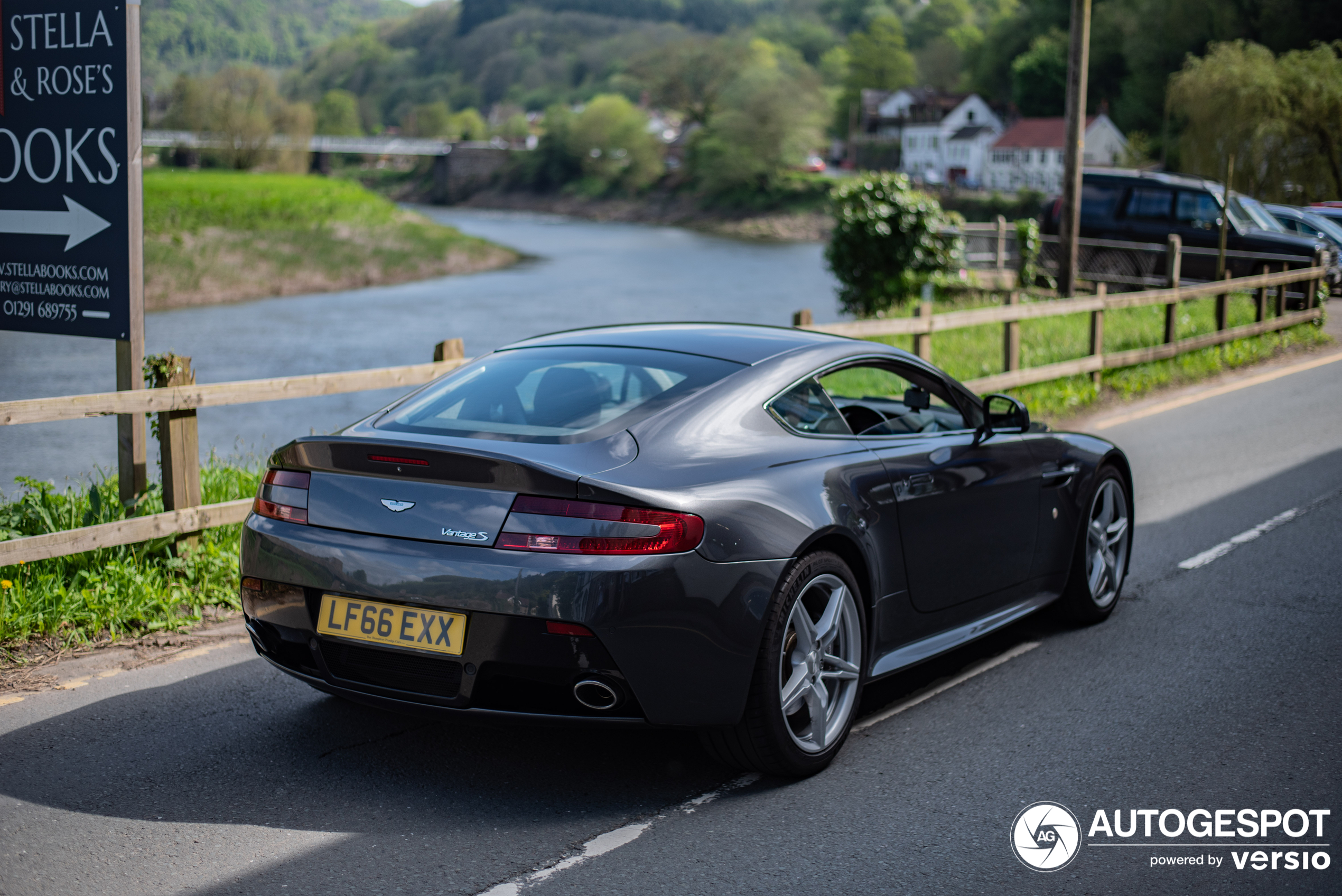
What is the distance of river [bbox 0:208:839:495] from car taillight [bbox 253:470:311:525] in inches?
191

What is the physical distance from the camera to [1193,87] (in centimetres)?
4028

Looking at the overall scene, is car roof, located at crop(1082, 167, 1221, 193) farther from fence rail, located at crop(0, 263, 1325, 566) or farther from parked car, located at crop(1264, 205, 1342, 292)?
fence rail, located at crop(0, 263, 1325, 566)

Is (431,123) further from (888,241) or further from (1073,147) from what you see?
(1073,147)

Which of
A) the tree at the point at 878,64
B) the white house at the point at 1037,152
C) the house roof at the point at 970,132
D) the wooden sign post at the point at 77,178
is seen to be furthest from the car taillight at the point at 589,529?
the tree at the point at 878,64

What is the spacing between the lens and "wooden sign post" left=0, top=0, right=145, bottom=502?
5.88 metres

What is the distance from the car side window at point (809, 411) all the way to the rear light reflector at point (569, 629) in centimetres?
110

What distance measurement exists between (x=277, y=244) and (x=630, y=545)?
167ft

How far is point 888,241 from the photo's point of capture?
22.6 metres

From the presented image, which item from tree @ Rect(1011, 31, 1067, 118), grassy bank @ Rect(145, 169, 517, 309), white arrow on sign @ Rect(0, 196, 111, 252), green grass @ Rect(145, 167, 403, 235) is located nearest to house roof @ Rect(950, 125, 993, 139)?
tree @ Rect(1011, 31, 1067, 118)

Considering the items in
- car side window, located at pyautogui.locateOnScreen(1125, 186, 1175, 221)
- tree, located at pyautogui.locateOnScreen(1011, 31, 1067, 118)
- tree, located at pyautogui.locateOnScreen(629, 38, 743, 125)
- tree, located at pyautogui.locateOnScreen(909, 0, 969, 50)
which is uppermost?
tree, located at pyautogui.locateOnScreen(909, 0, 969, 50)

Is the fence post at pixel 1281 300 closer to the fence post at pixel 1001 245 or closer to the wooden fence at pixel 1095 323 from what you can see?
the wooden fence at pixel 1095 323

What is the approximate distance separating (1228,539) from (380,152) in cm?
12983

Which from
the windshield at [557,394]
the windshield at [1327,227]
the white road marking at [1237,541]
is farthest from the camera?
the windshield at [1327,227]

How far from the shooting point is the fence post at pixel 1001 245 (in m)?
24.7
